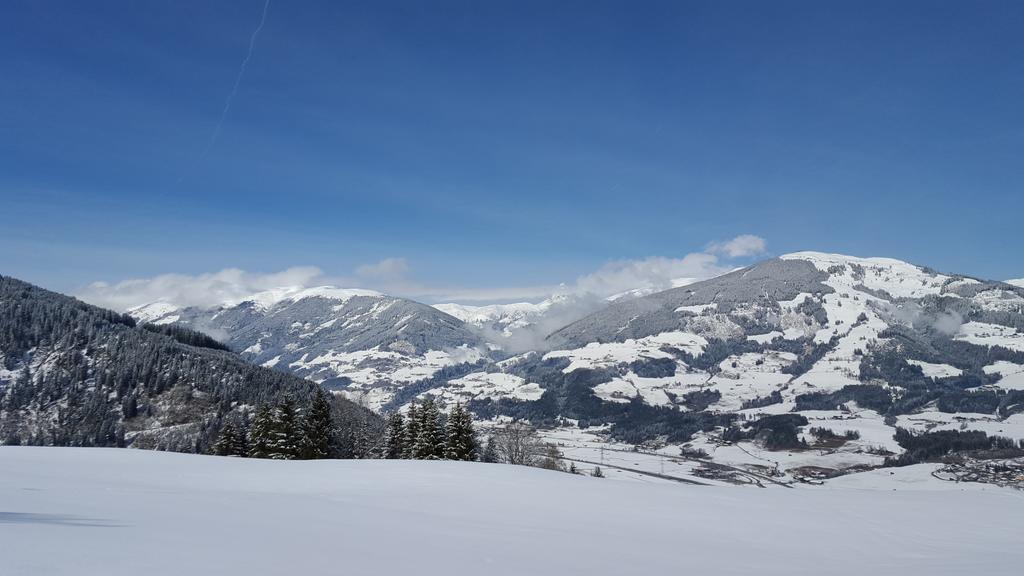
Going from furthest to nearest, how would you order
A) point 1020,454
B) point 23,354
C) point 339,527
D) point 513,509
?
point 23,354 < point 1020,454 < point 513,509 < point 339,527

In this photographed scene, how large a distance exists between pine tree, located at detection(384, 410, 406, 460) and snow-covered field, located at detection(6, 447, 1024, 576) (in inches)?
1167

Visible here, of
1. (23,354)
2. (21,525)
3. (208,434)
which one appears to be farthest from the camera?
(23,354)

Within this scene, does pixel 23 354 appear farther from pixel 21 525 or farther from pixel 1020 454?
pixel 1020 454

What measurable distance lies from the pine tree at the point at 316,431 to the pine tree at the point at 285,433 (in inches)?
21.8

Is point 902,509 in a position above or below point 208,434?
above

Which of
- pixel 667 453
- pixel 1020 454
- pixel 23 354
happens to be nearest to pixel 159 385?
pixel 23 354

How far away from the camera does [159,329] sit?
16962 cm

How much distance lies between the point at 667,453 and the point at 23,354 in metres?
189

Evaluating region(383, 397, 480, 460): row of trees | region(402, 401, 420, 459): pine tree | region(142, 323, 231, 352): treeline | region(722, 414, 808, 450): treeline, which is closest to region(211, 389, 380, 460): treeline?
region(383, 397, 480, 460): row of trees

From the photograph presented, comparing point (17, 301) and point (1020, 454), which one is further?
point (17, 301)

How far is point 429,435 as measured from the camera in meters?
43.9

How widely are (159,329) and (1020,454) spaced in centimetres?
24114

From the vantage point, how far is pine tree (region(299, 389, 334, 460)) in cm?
4475

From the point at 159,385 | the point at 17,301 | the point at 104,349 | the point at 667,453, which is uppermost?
the point at 17,301
